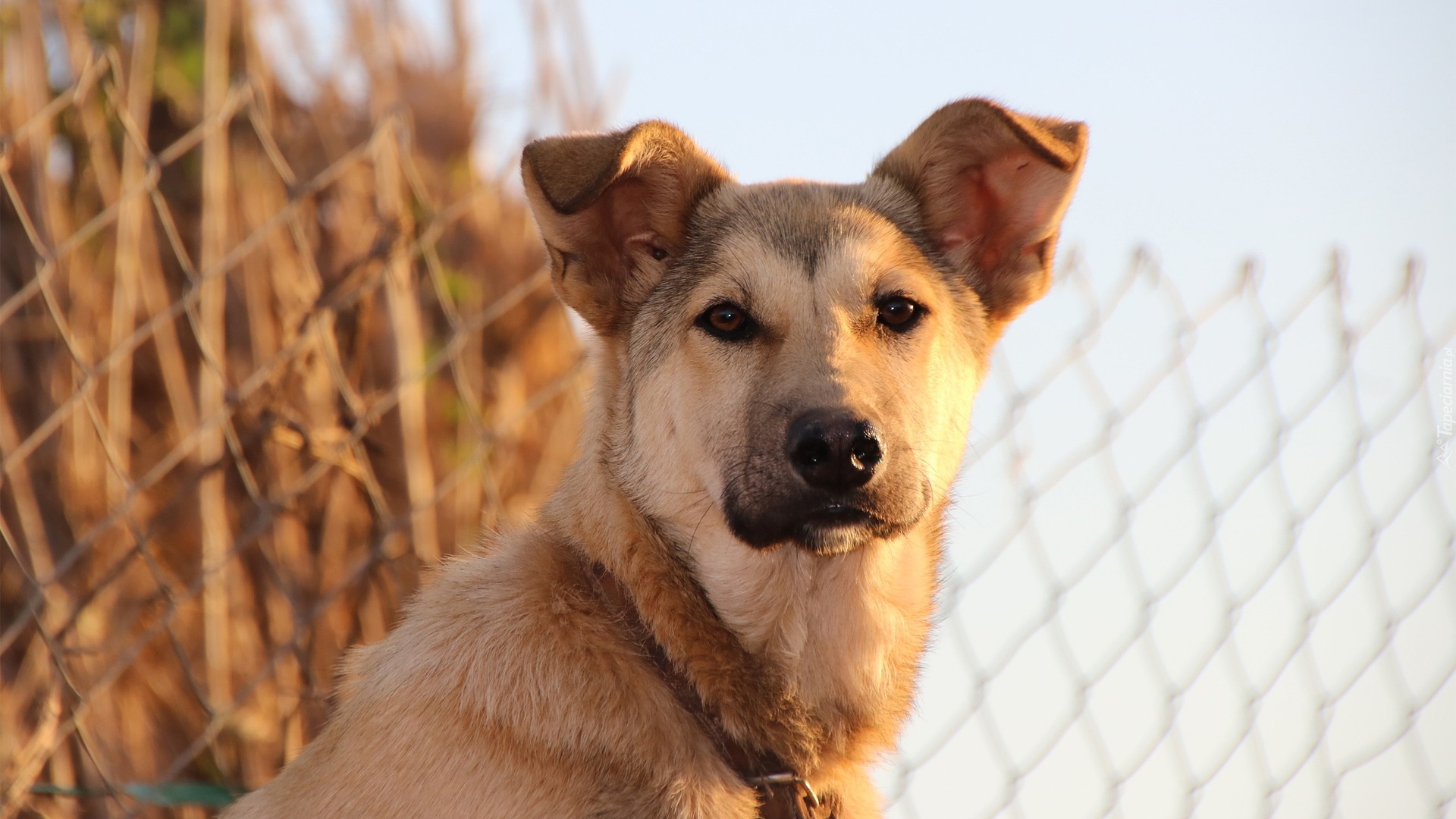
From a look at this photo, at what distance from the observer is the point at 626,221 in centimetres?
319

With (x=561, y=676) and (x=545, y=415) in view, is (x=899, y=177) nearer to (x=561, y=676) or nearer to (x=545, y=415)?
(x=561, y=676)

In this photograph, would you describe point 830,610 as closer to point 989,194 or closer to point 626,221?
point 626,221

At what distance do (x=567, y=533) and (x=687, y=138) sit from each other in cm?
105

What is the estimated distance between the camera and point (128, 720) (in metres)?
4.90

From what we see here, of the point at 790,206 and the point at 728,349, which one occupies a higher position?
the point at 790,206

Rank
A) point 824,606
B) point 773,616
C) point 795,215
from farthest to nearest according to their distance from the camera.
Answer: point 795,215 < point 824,606 < point 773,616

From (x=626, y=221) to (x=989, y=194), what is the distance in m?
0.98

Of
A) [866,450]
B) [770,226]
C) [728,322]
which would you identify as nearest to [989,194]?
[770,226]

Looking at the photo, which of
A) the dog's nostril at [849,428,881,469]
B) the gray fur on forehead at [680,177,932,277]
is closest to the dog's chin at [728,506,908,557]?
the dog's nostril at [849,428,881,469]

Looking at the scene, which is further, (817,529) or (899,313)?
(899,313)

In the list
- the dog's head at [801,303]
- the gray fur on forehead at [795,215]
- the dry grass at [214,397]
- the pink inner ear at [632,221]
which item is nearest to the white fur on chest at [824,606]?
the dog's head at [801,303]

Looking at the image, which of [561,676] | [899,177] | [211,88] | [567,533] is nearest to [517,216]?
[211,88]

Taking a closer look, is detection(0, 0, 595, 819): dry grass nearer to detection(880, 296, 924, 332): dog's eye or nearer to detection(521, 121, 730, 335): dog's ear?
detection(521, 121, 730, 335): dog's ear

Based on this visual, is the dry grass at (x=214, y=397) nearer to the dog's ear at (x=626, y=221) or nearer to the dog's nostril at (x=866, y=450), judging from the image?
the dog's ear at (x=626, y=221)
